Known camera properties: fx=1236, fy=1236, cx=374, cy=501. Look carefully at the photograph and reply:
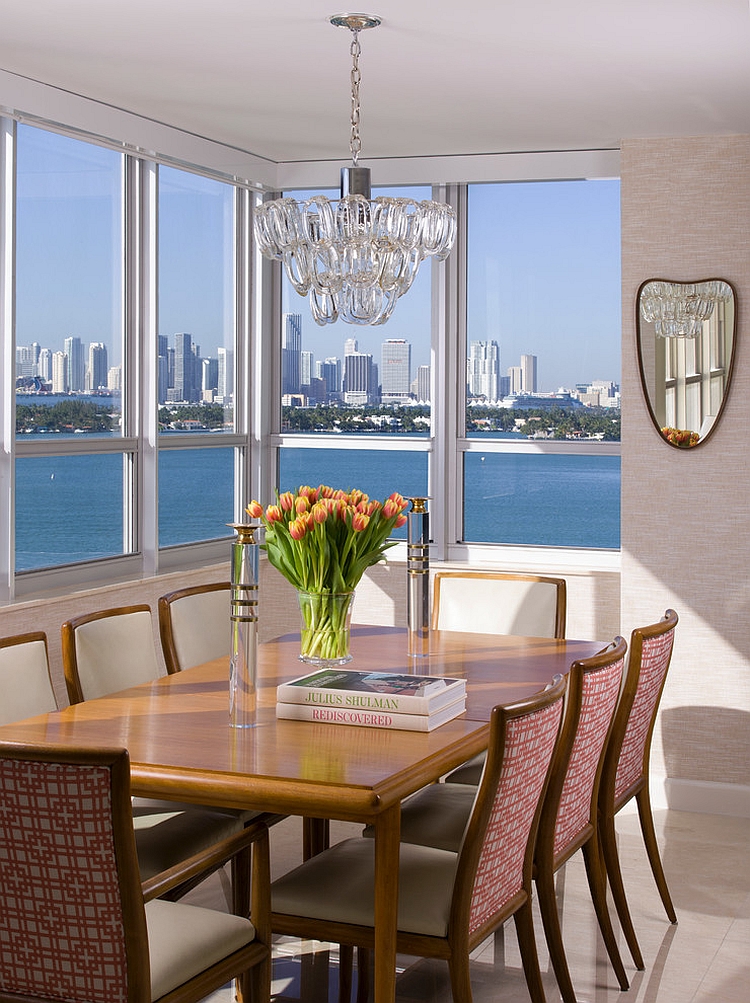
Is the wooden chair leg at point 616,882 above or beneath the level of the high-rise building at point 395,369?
beneath

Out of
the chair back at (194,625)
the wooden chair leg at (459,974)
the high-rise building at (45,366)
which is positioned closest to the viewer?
the wooden chair leg at (459,974)

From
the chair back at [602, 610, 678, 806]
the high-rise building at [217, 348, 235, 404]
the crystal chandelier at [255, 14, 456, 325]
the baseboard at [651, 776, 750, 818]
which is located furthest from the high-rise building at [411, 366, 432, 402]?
the chair back at [602, 610, 678, 806]

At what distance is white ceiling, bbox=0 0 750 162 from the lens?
3.51 m

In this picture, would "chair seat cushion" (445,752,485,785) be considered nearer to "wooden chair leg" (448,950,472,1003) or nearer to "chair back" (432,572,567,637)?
"chair back" (432,572,567,637)

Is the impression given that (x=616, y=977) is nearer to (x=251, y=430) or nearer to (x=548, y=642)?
(x=548, y=642)

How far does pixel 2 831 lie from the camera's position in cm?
217

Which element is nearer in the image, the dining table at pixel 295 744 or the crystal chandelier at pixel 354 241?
the dining table at pixel 295 744

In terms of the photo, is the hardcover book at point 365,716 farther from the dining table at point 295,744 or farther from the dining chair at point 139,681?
the dining chair at point 139,681

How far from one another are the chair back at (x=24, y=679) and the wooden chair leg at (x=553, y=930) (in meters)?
1.35

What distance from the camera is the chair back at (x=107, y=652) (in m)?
3.53

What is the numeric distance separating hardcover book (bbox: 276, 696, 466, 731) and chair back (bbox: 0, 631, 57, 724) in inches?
27.1

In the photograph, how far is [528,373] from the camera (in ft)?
19.7

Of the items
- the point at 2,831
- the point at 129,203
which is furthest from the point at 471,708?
the point at 129,203

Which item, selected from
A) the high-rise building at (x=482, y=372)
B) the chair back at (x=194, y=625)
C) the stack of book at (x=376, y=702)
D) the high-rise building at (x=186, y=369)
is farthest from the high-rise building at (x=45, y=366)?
the stack of book at (x=376, y=702)
